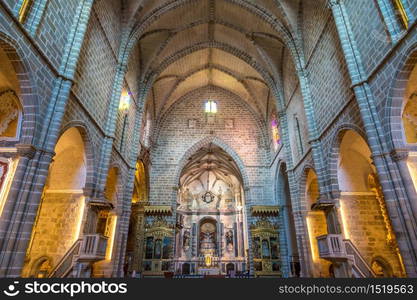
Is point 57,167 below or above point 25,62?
below

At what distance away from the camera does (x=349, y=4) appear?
8891mm

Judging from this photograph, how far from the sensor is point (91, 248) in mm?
8898

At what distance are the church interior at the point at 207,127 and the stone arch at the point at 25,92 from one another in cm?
3

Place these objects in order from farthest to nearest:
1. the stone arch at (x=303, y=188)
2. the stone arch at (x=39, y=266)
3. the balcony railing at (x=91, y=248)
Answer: the stone arch at (x=303, y=188) < the stone arch at (x=39, y=266) < the balcony railing at (x=91, y=248)

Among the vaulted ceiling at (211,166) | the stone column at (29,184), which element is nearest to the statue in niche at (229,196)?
the vaulted ceiling at (211,166)

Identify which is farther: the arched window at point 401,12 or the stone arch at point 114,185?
the stone arch at point 114,185

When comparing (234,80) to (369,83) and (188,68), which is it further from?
(369,83)

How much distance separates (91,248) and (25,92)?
5378 mm

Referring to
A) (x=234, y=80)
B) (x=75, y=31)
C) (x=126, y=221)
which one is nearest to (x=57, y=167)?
(x=126, y=221)

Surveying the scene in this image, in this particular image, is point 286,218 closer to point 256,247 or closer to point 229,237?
point 256,247

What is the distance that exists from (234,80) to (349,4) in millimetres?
13445

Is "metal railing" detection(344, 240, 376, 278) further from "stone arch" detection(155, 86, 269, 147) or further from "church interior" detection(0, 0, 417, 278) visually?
"stone arch" detection(155, 86, 269, 147)

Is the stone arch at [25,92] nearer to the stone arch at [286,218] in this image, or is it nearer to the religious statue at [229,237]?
the stone arch at [286,218]

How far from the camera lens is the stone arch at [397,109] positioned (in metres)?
6.56
